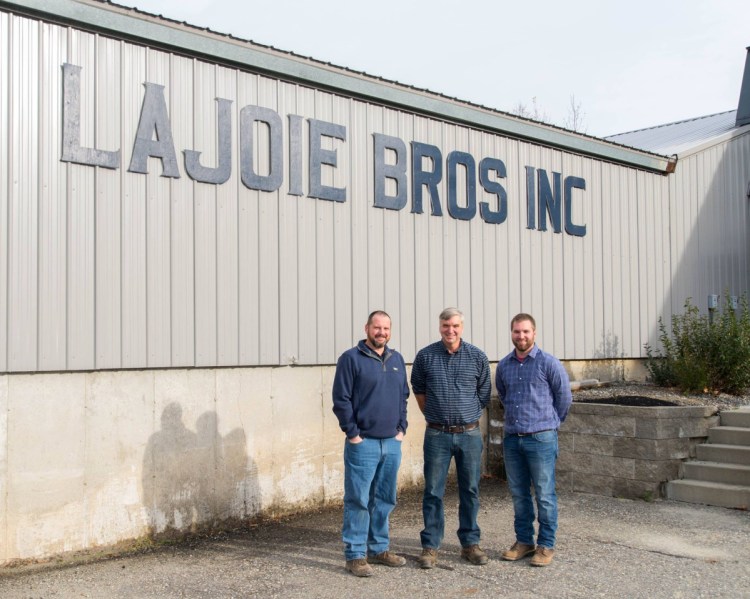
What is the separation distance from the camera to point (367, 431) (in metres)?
6.29

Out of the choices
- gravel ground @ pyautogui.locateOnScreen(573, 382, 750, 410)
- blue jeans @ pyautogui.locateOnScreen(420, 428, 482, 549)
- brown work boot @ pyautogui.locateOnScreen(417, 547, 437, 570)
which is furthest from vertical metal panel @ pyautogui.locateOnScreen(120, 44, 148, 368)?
gravel ground @ pyautogui.locateOnScreen(573, 382, 750, 410)

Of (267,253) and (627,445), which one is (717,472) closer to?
(627,445)

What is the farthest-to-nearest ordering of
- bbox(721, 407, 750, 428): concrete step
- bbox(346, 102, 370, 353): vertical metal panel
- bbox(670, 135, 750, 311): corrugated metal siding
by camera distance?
bbox(670, 135, 750, 311): corrugated metal siding → bbox(721, 407, 750, 428): concrete step → bbox(346, 102, 370, 353): vertical metal panel

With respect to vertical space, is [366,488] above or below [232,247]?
below

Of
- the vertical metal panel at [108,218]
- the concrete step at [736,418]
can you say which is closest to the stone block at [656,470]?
the concrete step at [736,418]

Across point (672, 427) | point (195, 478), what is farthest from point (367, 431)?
point (672, 427)

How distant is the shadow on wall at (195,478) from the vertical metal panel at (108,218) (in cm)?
86

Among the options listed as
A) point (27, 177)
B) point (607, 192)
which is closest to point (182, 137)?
point (27, 177)

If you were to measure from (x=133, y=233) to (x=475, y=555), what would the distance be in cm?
404

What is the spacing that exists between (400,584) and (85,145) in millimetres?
4486

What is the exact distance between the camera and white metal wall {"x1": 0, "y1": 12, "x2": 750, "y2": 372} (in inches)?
272

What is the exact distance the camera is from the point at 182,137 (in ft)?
25.7

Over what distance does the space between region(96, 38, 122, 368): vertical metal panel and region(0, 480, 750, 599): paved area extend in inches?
70.8

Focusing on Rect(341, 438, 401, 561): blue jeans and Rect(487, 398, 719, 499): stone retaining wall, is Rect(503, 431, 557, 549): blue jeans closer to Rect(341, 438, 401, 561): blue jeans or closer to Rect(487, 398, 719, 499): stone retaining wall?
Rect(341, 438, 401, 561): blue jeans
